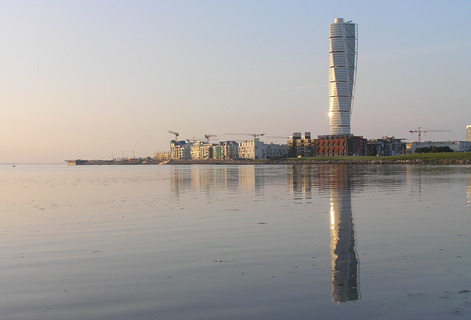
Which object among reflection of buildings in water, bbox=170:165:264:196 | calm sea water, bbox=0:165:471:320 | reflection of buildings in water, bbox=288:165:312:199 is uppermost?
calm sea water, bbox=0:165:471:320

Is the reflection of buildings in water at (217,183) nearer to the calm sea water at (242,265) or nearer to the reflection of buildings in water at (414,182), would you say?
the reflection of buildings in water at (414,182)

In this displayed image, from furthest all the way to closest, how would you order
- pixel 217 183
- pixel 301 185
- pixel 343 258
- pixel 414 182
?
pixel 217 183 < pixel 414 182 < pixel 301 185 < pixel 343 258

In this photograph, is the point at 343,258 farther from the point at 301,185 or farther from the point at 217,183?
the point at 217,183

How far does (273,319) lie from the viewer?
9375 millimetres

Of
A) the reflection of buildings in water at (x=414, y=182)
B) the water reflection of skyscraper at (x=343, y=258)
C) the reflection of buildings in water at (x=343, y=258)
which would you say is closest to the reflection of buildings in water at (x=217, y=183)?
the reflection of buildings in water at (x=414, y=182)

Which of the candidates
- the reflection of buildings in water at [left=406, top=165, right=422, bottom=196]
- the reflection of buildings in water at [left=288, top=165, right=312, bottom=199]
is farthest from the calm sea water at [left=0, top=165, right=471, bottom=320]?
the reflection of buildings in water at [left=406, top=165, right=422, bottom=196]

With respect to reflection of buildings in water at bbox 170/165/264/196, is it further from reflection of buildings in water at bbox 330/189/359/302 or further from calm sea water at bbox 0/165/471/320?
reflection of buildings in water at bbox 330/189/359/302

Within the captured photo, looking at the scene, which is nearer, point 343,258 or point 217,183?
point 343,258

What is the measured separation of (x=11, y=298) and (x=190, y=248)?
264 inches

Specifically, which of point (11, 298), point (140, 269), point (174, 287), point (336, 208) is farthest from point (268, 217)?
point (11, 298)

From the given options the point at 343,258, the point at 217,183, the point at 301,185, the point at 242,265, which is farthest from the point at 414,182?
the point at 242,265

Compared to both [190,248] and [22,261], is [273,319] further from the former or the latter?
[22,261]

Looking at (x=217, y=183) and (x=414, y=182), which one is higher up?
(x=414, y=182)

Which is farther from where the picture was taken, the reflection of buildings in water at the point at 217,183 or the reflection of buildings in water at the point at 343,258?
the reflection of buildings in water at the point at 217,183
